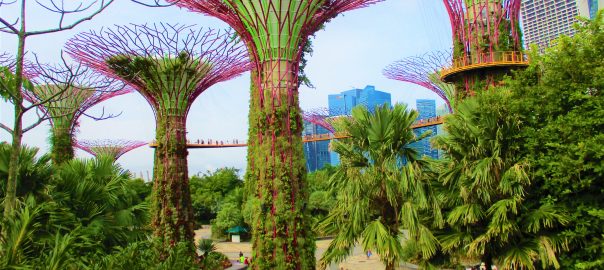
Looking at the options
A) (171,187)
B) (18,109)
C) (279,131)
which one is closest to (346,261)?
(171,187)

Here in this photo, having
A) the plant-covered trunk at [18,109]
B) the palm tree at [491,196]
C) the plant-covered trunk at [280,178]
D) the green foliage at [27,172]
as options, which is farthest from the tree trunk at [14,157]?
the palm tree at [491,196]

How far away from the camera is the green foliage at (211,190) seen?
3553 cm

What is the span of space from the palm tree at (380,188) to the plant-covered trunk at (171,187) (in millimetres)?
6513

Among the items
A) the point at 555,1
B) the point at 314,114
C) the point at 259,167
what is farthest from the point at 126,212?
the point at 555,1

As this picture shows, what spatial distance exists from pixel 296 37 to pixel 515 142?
183 inches

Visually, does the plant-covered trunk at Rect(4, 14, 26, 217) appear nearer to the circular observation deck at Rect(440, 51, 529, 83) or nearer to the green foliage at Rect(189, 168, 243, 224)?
the circular observation deck at Rect(440, 51, 529, 83)

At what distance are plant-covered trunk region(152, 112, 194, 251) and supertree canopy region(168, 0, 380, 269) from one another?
489cm

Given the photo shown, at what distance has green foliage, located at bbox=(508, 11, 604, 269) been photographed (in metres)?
7.44

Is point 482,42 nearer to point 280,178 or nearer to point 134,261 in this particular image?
point 280,178

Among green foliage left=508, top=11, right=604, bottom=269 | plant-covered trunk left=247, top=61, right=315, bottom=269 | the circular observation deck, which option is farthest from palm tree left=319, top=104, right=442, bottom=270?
the circular observation deck

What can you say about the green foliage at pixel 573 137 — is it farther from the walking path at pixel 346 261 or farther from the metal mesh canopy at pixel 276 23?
the walking path at pixel 346 261

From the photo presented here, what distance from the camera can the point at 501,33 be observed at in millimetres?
15516

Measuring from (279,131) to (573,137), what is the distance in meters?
5.13

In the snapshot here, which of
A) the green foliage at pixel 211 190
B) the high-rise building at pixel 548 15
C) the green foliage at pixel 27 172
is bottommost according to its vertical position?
the green foliage at pixel 211 190
